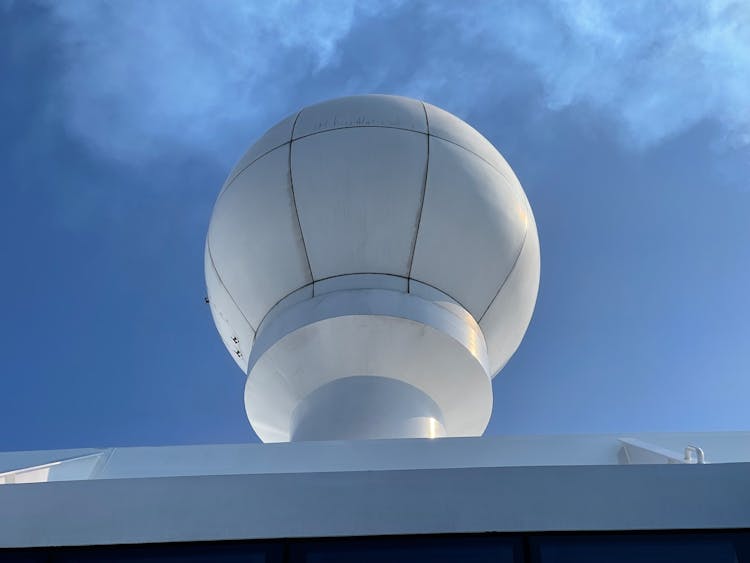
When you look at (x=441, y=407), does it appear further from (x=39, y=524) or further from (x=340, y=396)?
(x=39, y=524)

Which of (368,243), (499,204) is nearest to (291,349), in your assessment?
(368,243)

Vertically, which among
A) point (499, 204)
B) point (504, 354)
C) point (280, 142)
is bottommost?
point (504, 354)

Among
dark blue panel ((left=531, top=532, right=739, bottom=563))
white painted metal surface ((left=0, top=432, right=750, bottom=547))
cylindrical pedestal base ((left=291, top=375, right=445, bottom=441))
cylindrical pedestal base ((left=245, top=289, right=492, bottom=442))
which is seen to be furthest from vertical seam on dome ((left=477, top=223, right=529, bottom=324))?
dark blue panel ((left=531, top=532, right=739, bottom=563))

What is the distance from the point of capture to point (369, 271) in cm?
917

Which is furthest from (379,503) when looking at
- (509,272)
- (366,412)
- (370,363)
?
(509,272)

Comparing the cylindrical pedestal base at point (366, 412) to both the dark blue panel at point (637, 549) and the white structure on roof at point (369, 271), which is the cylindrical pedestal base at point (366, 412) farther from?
the dark blue panel at point (637, 549)

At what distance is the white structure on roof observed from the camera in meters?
8.78

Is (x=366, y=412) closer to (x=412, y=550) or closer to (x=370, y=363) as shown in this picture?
(x=370, y=363)

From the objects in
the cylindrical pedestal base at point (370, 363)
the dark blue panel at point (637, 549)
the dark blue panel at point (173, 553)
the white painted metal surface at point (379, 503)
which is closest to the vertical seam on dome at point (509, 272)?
the cylindrical pedestal base at point (370, 363)

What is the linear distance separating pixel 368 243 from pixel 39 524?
16.8 ft

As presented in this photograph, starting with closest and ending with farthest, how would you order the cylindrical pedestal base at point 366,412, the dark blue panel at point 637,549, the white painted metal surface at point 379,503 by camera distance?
the dark blue panel at point 637,549 < the white painted metal surface at point 379,503 < the cylindrical pedestal base at point 366,412

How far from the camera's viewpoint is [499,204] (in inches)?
384

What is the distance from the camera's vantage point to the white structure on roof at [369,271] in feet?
28.8

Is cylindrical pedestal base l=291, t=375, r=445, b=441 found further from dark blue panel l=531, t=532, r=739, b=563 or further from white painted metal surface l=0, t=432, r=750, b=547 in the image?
dark blue panel l=531, t=532, r=739, b=563
